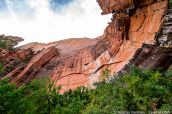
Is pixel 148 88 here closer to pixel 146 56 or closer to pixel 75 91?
pixel 146 56

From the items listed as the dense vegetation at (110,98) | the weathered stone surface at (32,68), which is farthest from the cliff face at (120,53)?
the dense vegetation at (110,98)

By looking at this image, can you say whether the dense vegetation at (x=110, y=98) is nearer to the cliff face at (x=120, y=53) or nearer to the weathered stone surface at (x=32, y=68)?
the cliff face at (x=120, y=53)

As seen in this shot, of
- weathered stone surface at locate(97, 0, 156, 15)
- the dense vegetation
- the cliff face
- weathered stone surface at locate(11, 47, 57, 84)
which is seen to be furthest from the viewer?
weathered stone surface at locate(11, 47, 57, 84)

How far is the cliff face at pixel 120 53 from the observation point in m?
19.0

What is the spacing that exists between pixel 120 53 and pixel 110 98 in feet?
26.3

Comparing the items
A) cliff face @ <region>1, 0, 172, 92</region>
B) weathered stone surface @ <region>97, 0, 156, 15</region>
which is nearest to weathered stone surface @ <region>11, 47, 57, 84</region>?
cliff face @ <region>1, 0, 172, 92</region>

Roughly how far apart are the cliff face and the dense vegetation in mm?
2453

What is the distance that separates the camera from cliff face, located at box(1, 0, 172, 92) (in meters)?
19.0

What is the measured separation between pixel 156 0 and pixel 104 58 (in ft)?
19.3

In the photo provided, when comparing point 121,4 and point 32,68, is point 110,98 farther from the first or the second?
point 32,68

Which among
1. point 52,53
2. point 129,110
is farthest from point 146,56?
point 52,53

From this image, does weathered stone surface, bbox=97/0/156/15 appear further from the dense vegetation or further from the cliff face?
the dense vegetation

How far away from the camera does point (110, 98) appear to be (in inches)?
573

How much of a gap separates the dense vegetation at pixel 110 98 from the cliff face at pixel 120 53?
2453 mm
